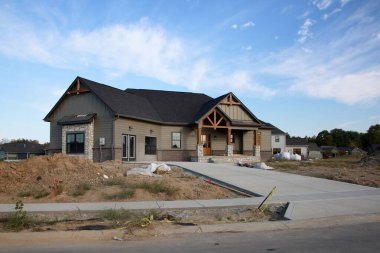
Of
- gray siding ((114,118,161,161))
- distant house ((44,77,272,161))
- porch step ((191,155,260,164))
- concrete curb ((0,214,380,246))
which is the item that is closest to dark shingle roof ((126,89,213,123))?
distant house ((44,77,272,161))

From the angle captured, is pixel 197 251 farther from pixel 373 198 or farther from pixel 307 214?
pixel 373 198

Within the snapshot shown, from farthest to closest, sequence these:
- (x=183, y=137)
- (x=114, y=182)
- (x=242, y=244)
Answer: (x=183, y=137) → (x=114, y=182) → (x=242, y=244)

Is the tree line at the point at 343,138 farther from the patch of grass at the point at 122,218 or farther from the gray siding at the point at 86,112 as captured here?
the patch of grass at the point at 122,218

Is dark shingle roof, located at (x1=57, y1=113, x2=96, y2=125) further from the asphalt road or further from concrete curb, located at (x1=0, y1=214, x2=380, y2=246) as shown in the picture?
the asphalt road

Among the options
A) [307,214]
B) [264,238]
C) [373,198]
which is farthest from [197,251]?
[373,198]

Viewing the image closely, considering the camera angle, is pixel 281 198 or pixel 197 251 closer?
pixel 197 251

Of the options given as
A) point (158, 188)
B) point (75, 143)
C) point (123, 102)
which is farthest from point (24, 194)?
point (123, 102)

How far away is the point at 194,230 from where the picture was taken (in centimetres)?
850

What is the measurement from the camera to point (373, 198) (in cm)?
1308

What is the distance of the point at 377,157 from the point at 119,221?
3071cm

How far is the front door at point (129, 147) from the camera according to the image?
27.3m

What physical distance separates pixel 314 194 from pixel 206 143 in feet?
67.8

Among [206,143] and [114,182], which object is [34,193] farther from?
[206,143]

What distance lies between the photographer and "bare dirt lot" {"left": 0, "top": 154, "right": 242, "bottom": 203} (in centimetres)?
1241
